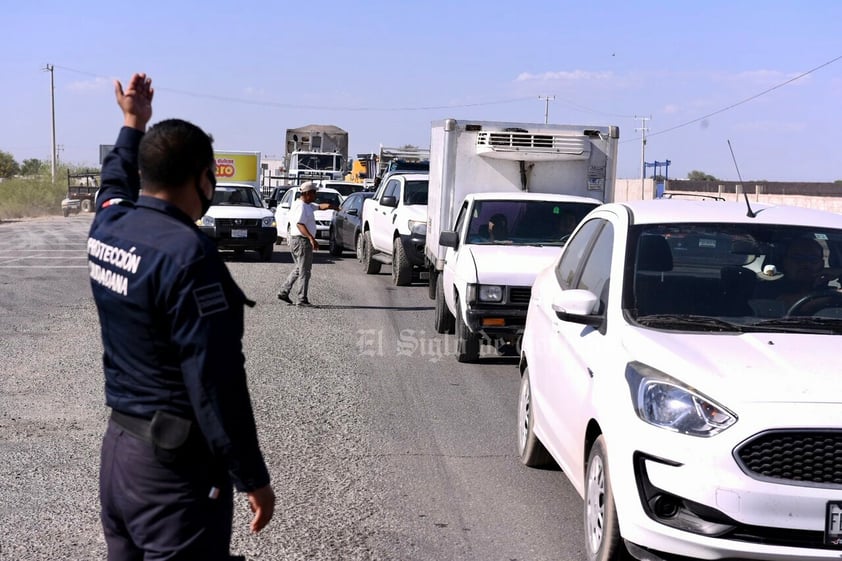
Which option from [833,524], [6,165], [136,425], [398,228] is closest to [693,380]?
[833,524]

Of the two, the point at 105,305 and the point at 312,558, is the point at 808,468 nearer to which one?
the point at 312,558

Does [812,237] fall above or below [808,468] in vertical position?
above

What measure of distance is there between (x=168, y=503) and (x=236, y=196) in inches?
885

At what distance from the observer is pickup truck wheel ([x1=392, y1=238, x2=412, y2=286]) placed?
61.5 feet

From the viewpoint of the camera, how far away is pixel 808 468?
163 inches

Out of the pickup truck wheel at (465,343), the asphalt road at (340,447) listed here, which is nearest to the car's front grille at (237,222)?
the asphalt road at (340,447)

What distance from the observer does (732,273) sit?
5.64 meters

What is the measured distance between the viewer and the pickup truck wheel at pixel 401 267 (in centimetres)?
1873

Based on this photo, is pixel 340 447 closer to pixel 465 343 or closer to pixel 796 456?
pixel 465 343

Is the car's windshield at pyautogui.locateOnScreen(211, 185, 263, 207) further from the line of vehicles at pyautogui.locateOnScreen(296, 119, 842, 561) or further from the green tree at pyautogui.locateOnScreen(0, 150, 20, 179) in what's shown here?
the green tree at pyautogui.locateOnScreen(0, 150, 20, 179)

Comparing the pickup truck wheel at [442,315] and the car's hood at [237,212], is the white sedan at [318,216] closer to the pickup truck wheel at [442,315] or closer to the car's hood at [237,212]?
the car's hood at [237,212]

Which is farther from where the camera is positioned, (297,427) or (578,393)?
(297,427)

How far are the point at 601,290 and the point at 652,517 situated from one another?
164 centimetres

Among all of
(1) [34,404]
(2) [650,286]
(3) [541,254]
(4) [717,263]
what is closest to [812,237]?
(4) [717,263]
